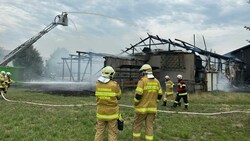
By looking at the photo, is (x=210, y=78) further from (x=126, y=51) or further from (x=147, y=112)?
(x=147, y=112)

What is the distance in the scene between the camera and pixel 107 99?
5.50 m

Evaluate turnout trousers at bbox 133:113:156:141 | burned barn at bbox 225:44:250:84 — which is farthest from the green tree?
turnout trousers at bbox 133:113:156:141

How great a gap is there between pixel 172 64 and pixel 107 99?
58.0ft

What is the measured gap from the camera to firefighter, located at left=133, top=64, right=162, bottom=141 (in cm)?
607

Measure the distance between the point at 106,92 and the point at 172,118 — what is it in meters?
4.68

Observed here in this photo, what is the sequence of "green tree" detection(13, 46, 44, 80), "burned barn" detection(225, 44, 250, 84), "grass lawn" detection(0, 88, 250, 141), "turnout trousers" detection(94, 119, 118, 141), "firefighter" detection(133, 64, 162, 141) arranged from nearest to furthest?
"turnout trousers" detection(94, 119, 118, 141) < "firefighter" detection(133, 64, 162, 141) < "grass lawn" detection(0, 88, 250, 141) < "burned barn" detection(225, 44, 250, 84) < "green tree" detection(13, 46, 44, 80)

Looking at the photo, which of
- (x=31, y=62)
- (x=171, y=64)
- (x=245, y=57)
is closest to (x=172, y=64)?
(x=171, y=64)

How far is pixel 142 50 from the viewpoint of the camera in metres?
24.6

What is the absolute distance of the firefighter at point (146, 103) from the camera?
607 centimetres

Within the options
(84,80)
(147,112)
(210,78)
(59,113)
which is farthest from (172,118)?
(84,80)

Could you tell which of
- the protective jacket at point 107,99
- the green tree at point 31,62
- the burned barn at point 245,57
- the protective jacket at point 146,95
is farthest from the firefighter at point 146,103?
the green tree at point 31,62

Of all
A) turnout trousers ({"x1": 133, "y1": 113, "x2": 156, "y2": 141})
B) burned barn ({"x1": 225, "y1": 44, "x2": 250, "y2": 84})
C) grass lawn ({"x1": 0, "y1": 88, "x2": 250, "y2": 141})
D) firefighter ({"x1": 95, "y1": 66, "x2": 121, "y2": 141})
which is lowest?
grass lawn ({"x1": 0, "y1": 88, "x2": 250, "y2": 141})

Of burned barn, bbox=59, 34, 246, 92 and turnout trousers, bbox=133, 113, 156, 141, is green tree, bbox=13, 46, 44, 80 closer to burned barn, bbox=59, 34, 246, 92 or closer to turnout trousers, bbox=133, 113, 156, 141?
burned barn, bbox=59, 34, 246, 92

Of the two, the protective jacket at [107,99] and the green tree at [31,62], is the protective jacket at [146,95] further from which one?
the green tree at [31,62]
